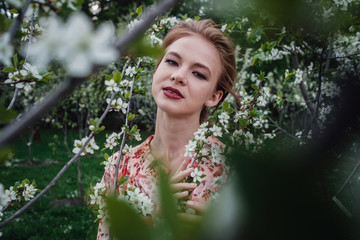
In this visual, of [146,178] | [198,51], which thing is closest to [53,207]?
[146,178]

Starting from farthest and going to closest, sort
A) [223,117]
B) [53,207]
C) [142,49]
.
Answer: [53,207], [223,117], [142,49]

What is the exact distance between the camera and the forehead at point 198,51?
1.75 metres

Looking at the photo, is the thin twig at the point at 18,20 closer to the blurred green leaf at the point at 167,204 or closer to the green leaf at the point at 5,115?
the green leaf at the point at 5,115

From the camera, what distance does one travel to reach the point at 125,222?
A: 0.23 metres

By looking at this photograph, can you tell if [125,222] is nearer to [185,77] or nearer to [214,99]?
[185,77]

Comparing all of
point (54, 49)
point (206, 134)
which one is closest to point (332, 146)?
point (54, 49)

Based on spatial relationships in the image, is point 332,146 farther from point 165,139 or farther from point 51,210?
point 51,210

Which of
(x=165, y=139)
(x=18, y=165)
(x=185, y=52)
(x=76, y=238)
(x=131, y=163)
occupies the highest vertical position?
(x=185, y=52)

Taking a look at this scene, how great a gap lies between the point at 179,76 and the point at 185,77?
0.04 m

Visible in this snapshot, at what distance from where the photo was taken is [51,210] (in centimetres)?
515

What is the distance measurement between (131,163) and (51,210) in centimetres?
396

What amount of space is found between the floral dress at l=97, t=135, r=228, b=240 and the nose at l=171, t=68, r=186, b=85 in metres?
0.42

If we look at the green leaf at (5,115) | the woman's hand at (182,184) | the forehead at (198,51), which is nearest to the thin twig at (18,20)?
the green leaf at (5,115)

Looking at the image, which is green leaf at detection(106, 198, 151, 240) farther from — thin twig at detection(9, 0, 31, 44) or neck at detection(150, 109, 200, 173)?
neck at detection(150, 109, 200, 173)
